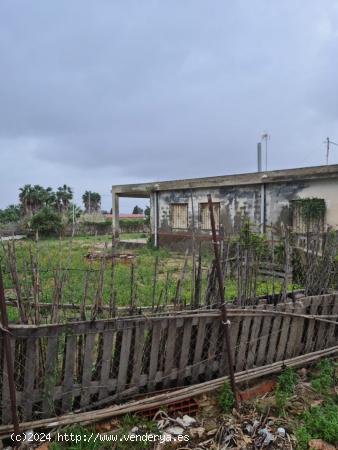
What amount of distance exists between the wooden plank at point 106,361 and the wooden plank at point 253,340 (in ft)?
4.59

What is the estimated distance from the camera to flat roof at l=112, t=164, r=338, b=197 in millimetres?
10193

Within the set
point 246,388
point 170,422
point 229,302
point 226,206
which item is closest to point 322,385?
point 246,388

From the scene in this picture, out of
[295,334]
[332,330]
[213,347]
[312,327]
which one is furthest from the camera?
[332,330]

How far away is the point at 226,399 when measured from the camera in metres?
2.84

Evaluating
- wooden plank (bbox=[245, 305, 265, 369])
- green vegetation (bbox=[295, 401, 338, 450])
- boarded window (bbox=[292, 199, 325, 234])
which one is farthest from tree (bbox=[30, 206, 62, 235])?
green vegetation (bbox=[295, 401, 338, 450])

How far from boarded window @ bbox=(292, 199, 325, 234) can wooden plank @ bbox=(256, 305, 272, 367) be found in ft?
24.7

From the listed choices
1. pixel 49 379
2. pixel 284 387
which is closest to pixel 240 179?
pixel 284 387

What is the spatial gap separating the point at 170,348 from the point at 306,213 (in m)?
9.06

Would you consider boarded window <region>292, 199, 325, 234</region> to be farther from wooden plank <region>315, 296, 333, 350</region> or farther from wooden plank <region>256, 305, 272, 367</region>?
wooden plank <region>256, 305, 272, 367</region>

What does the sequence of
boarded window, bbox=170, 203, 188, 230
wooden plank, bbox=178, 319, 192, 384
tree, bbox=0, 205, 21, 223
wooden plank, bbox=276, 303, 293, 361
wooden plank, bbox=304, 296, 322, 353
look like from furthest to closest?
tree, bbox=0, 205, 21, 223
boarded window, bbox=170, 203, 188, 230
wooden plank, bbox=304, 296, 322, 353
wooden plank, bbox=276, 303, 293, 361
wooden plank, bbox=178, 319, 192, 384

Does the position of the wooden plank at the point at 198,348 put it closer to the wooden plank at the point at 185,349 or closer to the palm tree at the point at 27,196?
the wooden plank at the point at 185,349

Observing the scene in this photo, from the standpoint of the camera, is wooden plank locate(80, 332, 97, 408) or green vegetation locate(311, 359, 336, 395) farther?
green vegetation locate(311, 359, 336, 395)

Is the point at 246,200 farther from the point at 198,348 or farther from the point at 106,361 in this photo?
the point at 106,361

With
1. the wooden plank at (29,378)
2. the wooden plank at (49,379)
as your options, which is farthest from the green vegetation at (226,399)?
the wooden plank at (29,378)
